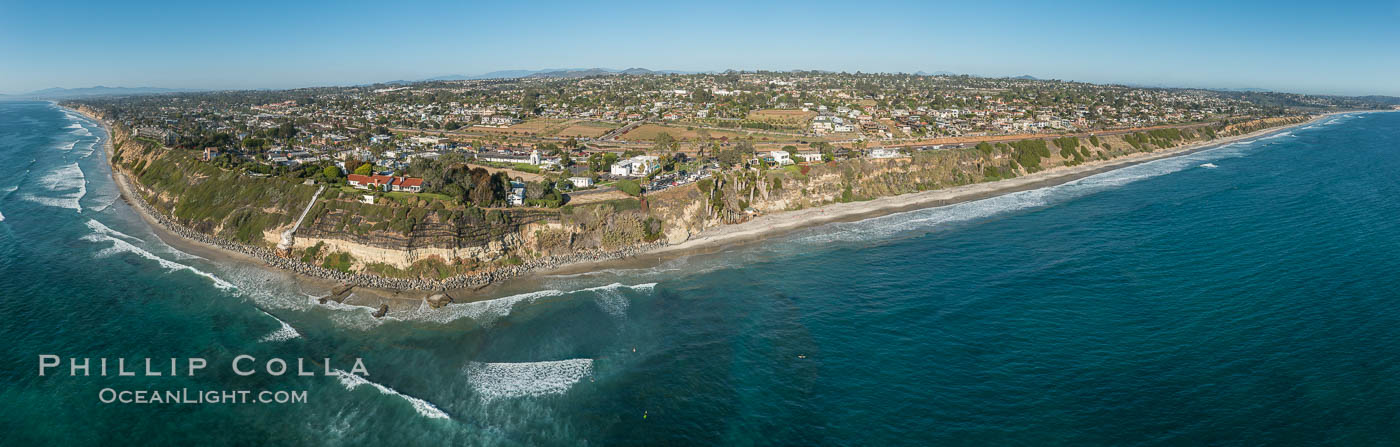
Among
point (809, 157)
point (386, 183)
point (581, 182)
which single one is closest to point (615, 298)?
point (581, 182)

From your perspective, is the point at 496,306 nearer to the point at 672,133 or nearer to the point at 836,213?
the point at 836,213

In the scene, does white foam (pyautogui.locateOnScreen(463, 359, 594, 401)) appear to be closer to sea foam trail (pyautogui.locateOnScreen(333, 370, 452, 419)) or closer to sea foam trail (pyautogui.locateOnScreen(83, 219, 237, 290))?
sea foam trail (pyautogui.locateOnScreen(333, 370, 452, 419))

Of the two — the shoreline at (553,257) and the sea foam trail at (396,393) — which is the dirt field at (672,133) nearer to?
the shoreline at (553,257)

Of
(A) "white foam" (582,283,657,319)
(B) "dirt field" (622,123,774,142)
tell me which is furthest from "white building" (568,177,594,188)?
(B) "dirt field" (622,123,774,142)

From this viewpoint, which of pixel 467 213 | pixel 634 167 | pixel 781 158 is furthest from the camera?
pixel 781 158

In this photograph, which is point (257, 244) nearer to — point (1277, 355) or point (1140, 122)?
point (1277, 355)
